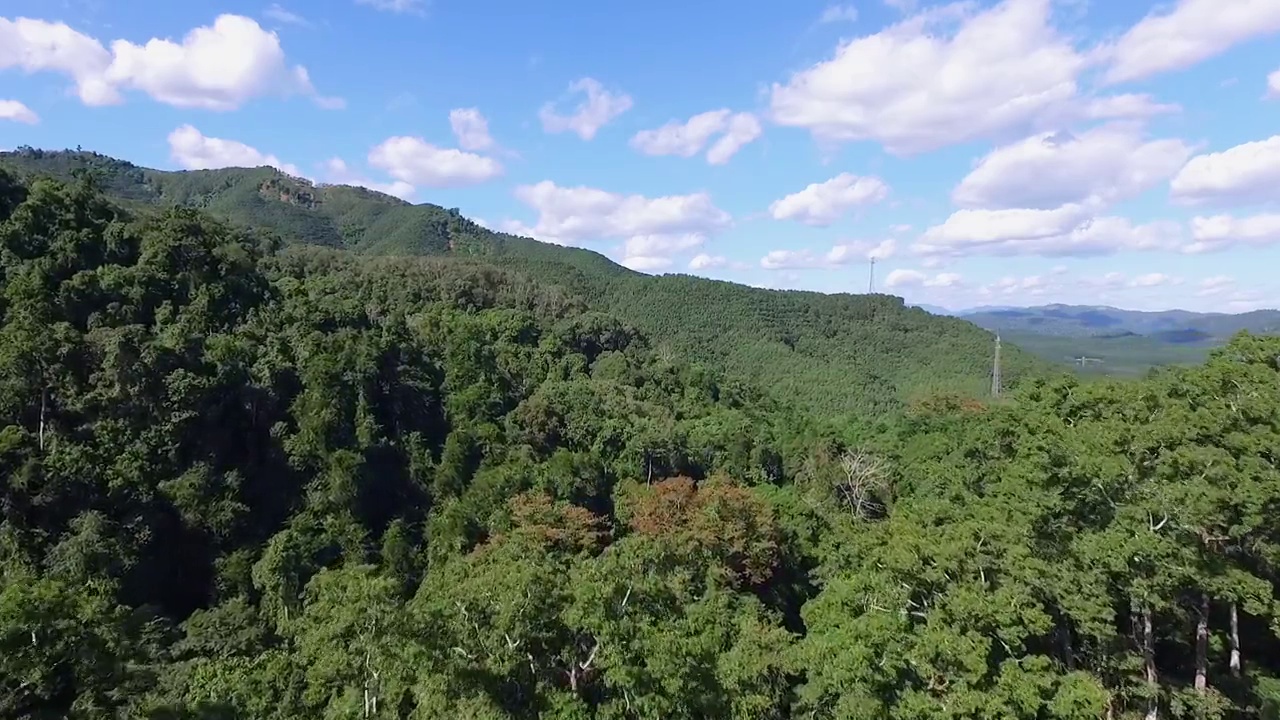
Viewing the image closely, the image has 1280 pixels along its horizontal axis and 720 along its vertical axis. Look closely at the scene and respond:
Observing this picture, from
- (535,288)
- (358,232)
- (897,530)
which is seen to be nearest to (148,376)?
(897,530)

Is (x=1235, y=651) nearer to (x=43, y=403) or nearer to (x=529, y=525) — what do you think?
(x=529, y=525)

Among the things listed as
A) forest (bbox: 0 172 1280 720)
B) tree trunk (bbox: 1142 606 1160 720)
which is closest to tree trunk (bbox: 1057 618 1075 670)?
forest (bbox: 0 172 1280 720)

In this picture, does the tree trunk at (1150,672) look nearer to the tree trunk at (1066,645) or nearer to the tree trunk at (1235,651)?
the tree trunk at (1066,645)

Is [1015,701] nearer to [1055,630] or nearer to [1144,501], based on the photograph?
[1055,630]

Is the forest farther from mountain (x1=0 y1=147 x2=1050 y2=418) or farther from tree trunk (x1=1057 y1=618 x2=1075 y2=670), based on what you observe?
mountain (x1=0 y1=147 x2=1050 y2=418)

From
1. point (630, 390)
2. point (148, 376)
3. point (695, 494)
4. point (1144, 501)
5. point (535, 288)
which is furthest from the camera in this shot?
point (535, 288)

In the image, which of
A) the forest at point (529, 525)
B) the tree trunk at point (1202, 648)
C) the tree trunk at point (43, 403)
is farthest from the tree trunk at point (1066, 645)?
the tree trunk at point (43, 403)
